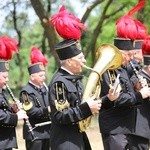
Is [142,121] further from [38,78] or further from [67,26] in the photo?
[38,78]

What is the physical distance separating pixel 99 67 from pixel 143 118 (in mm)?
1378

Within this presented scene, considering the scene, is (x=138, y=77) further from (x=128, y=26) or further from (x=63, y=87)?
(x=63, y=87)

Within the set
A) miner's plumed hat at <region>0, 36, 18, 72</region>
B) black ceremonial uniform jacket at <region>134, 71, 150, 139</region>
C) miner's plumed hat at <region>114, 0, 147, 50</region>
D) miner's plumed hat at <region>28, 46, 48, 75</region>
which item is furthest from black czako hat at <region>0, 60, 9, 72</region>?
miner's plumed hat at <region>28, 46, 48, 75</region>

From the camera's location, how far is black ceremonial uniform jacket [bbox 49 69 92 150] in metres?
5.34

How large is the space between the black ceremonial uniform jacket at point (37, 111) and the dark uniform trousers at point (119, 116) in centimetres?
168

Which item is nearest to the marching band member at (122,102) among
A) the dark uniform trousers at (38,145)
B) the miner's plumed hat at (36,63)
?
Answer: the dark uniform trousers at (38,145)

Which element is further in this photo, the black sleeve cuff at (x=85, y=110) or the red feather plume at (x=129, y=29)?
the red feather plume at (x=129, y=29)

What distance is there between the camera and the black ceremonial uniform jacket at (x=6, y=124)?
242 inches

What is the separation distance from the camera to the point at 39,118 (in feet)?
26.8

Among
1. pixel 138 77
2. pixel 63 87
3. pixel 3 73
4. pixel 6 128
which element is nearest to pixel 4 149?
pixel 6 128

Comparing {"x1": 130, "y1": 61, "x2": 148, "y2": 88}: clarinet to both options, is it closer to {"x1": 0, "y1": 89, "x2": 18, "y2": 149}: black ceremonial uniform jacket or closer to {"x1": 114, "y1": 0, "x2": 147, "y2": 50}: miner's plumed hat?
{"x1": 114, "y1": 0, "x2": 147, "y2": 50}: miner's plumed hat

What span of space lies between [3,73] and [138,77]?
1.72 m

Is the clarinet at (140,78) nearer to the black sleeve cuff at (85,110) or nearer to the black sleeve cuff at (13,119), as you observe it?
the black sleeve cuff at (85,110)

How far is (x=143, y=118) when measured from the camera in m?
6.89
